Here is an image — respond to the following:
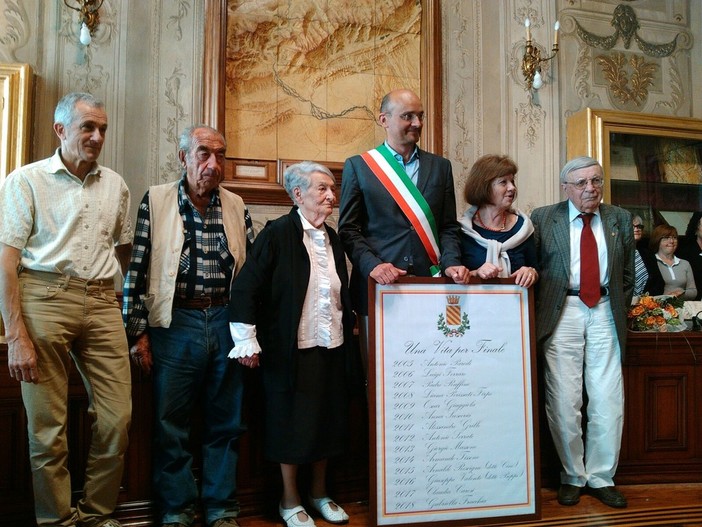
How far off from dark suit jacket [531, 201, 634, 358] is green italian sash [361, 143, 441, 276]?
57 centimetres

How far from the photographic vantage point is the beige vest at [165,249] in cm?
215

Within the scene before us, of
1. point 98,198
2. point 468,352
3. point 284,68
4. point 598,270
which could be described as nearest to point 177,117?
point 284,68

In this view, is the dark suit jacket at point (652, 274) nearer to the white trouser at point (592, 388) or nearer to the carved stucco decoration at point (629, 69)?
the carved stucco decoration at point (629, 69)

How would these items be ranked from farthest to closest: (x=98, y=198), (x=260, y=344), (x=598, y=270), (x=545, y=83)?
(x=545, y=83), (x=598, y=270), (x=260, y=344), (x=98, y=198)

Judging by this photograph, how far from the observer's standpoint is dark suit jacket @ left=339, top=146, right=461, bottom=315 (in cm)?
232

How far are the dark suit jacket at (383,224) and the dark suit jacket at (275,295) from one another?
0.75 feet

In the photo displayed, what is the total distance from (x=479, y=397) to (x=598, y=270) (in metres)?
0.81

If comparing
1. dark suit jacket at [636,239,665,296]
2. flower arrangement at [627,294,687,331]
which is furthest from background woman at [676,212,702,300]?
flower arrangement at [627,294,687,331]

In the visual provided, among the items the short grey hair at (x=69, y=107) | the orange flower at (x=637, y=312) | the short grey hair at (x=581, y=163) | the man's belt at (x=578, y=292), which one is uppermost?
the short grey hair at (x=69, y=107)

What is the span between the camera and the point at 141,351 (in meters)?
2.19

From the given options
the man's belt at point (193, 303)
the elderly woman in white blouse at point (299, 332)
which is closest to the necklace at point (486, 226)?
the elderly woman in white blouse at point (299, 332)

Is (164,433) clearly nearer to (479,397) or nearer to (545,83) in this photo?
(479,397)

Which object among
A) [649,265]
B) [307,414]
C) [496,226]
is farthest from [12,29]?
[649,265]

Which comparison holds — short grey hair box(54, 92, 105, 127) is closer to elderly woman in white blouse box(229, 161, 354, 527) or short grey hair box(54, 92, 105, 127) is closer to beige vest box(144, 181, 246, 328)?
beige vest box(144, 181, 246, 328)
